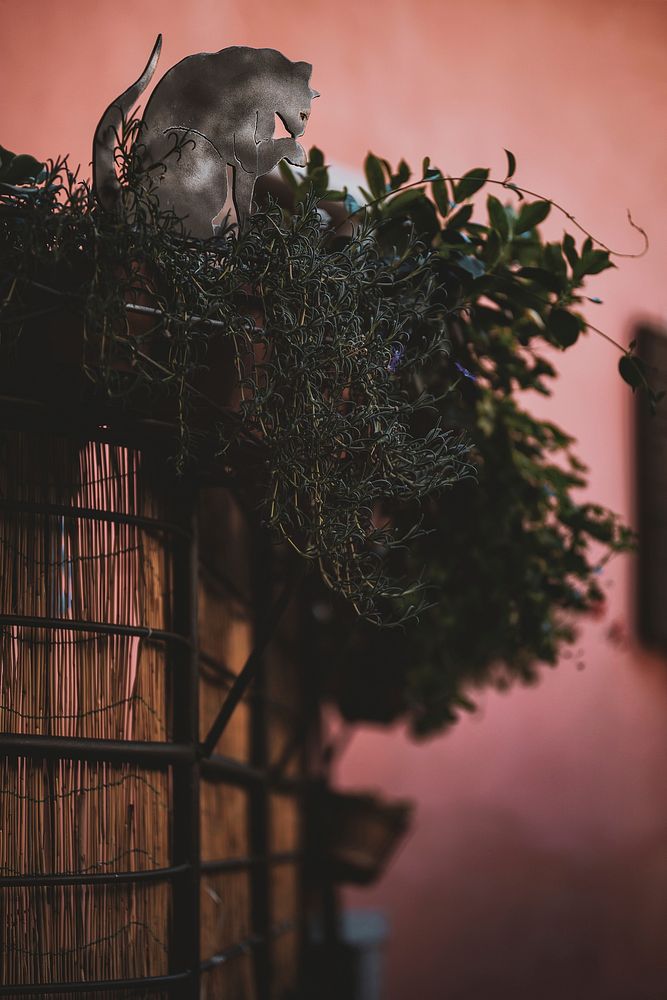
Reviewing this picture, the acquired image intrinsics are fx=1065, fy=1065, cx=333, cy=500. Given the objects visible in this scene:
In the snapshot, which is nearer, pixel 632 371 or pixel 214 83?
pixel 214 83

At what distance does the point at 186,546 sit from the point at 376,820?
1564 millimetres

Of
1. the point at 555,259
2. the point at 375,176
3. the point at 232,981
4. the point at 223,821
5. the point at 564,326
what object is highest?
the point at 375,176

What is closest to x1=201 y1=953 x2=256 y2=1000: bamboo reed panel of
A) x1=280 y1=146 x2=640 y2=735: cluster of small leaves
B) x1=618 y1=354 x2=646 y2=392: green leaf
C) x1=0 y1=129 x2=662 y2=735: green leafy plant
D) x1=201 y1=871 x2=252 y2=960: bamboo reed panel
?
x1=201 y1=871 x2=252 y2=960: bamboo reed panel

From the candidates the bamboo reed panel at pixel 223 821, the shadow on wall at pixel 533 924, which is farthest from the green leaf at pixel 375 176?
the shadow on wall at pixel 533 924

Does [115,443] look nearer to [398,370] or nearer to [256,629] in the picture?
[398,370]

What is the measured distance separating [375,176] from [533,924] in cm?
336

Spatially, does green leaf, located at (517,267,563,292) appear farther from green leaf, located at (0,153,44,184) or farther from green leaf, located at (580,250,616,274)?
green leaf, located at (0,153,44,184)

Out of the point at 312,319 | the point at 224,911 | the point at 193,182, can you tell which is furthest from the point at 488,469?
the point at 224,911

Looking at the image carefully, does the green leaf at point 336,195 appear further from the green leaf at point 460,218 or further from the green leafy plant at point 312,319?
the green leaf at point 460,218

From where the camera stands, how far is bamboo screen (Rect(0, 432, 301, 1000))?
1341 mm

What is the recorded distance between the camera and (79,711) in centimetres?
140

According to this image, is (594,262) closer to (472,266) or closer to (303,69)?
(472,266)

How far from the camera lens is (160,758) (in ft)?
4.86

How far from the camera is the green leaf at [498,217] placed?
153 cm
